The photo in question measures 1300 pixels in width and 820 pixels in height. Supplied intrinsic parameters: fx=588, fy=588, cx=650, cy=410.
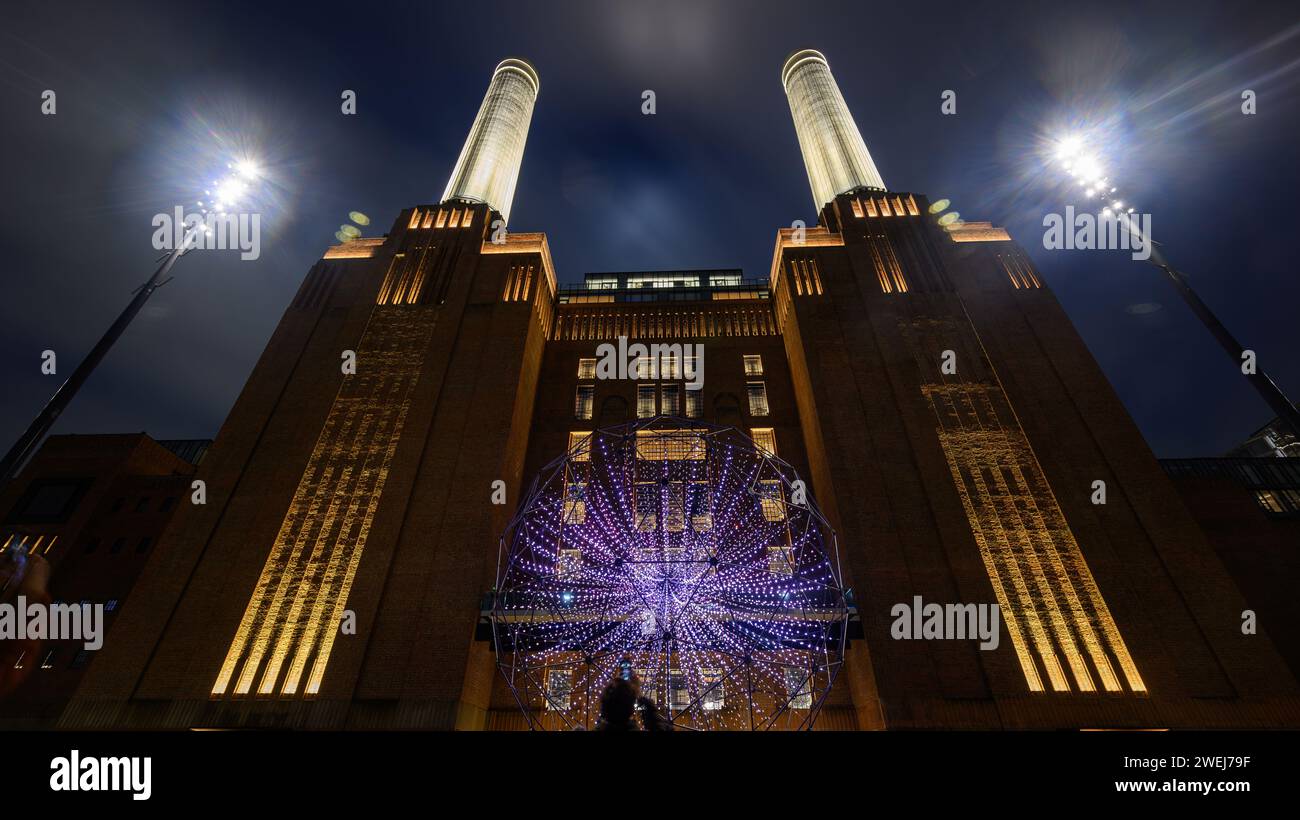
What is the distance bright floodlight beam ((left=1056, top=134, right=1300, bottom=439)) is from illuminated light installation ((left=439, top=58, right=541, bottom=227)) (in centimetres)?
3413

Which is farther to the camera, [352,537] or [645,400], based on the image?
[645,400]

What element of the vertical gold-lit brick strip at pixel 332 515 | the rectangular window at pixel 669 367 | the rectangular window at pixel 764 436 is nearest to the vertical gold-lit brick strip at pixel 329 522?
the vertical gold-lit brick strip at pixel 332 515

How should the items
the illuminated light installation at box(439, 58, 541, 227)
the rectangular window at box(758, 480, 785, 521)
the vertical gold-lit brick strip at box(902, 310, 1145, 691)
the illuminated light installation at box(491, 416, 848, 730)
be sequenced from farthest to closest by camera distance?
the illuminated light installation at box(439, 58, 541, 227) < the rectangular window at box(758, 480, 785, 521) < the vertical gold-lit brick strip at box(902, 310, 1145, 691) < the illuminated light installation at box(491, 416, 848, 730)

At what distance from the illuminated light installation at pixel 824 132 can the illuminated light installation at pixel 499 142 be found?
23.4m

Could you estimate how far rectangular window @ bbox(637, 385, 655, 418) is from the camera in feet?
105

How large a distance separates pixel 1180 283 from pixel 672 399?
2179cm

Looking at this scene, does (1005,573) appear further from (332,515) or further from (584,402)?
(332,515)

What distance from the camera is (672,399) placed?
32.3 metres

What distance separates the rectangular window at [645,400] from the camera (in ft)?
105

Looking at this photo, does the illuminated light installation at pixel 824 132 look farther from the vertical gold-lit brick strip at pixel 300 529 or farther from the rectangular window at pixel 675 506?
the vertical gold-lit brick strip at pixel 300 529

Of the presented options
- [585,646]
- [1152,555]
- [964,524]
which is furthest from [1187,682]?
[585,646]

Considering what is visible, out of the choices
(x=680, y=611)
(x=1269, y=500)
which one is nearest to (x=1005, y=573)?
(x=680, y=611)

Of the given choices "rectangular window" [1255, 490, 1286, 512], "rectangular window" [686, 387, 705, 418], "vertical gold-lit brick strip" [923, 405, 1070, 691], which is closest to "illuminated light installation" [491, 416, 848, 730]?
"vertical gold-lit brick strip" [923, 405, 1070, 691]

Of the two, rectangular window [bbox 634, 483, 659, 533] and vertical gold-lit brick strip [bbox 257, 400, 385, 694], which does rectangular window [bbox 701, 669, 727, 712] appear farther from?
vertical gold-lit brick strip [bbox 257, 400, 385, 694]
